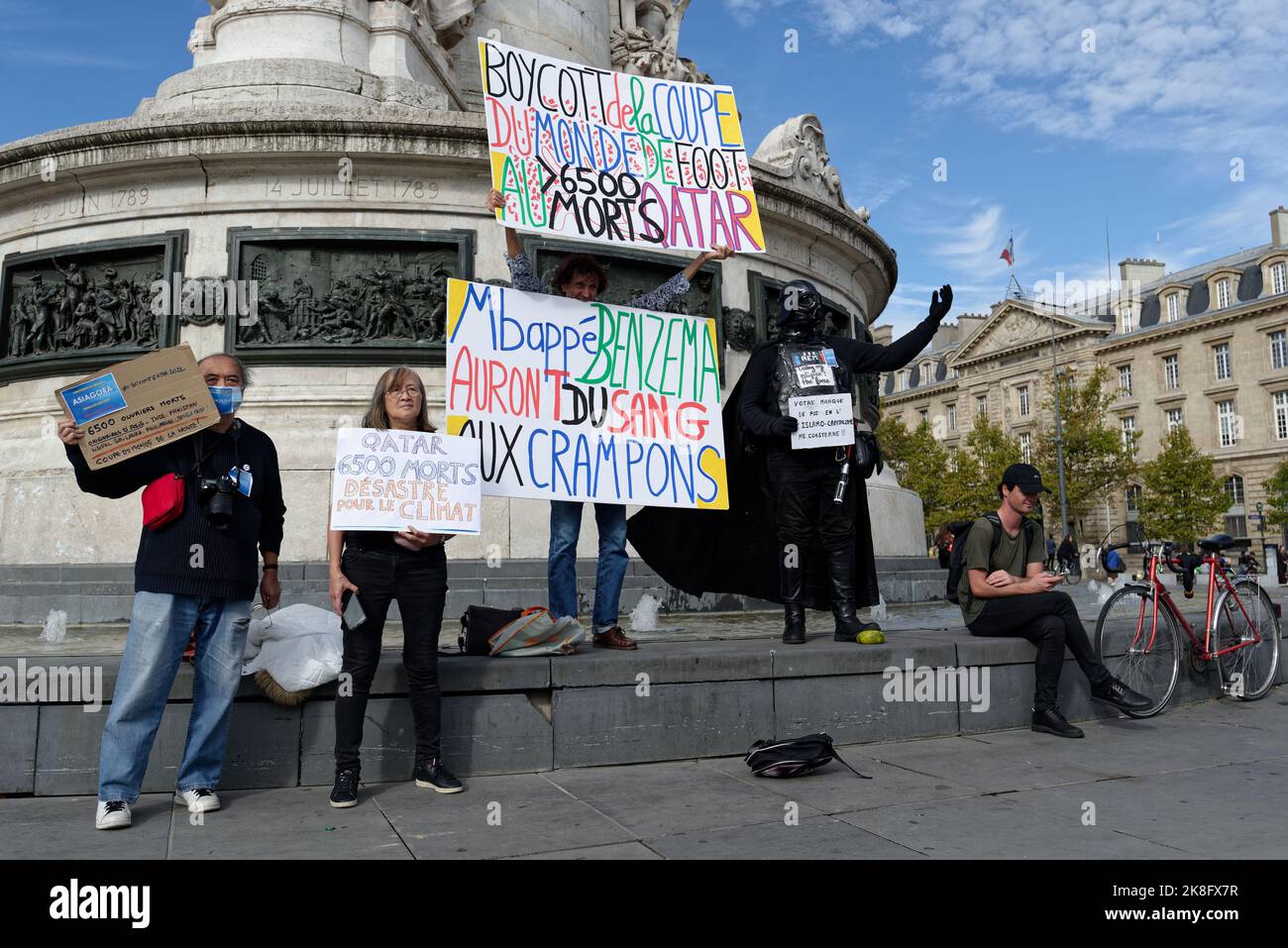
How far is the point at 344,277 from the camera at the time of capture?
1027 cm

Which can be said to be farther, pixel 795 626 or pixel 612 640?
pixel 795 626

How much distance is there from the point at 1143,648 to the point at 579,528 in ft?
12.4

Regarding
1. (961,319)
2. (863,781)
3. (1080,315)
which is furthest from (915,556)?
(961,319)

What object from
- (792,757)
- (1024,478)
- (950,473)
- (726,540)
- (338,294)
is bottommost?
(792,757)

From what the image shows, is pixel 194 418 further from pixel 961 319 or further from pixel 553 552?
pixel 961 319

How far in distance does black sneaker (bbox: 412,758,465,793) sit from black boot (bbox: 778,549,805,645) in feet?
7.08

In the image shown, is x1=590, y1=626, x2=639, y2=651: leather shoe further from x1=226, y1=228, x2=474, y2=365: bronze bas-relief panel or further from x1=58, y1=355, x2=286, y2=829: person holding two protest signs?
x1=226, y1=228, x2=474, y2=365: bronze bas-relief panel

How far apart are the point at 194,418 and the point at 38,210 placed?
29.5 ft

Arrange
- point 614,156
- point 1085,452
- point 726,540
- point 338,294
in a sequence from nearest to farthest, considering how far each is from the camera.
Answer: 1. point 614,156
2. point 726,540
3. point 338,294
4. point 1085,452

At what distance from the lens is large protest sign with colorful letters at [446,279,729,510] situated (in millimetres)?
5660

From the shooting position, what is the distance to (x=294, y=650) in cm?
471

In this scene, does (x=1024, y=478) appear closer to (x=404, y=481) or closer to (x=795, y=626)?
(x=795, y=626)

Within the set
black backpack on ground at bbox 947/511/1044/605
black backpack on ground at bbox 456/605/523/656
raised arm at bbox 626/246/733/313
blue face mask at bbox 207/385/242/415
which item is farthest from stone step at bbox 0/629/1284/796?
raised arm at bbox 626/246/733/313

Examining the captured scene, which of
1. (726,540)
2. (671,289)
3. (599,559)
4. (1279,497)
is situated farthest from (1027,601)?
(1279,497)
